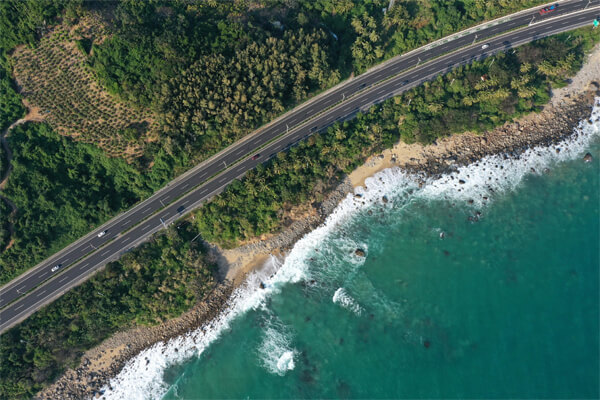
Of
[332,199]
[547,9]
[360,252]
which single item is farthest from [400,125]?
[547,9]

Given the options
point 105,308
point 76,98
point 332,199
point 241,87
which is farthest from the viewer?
point 332,199

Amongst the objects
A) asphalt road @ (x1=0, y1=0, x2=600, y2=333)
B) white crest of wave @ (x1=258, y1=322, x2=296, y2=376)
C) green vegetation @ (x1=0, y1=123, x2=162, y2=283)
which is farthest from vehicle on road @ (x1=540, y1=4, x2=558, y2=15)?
green vegetation @ (x1=0, y1=123, x2=162, y2=283)

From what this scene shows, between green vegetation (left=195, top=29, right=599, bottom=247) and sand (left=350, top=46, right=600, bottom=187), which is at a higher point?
green vegetation (left=195, top=29, right=599, bottom=247)

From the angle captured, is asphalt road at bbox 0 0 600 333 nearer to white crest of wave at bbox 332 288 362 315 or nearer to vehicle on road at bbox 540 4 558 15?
vehicle on road at bbox 540 4 558 15

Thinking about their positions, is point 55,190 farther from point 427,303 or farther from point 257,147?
point 427,303

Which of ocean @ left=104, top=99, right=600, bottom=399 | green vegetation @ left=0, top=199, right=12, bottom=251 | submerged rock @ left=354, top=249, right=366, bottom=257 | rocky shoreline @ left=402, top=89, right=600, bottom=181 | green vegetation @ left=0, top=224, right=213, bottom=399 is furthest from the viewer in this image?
rocky shoreline @ left=402, top=89, right=600, bottom=181

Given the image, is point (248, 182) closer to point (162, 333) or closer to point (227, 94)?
point (227, 94)
